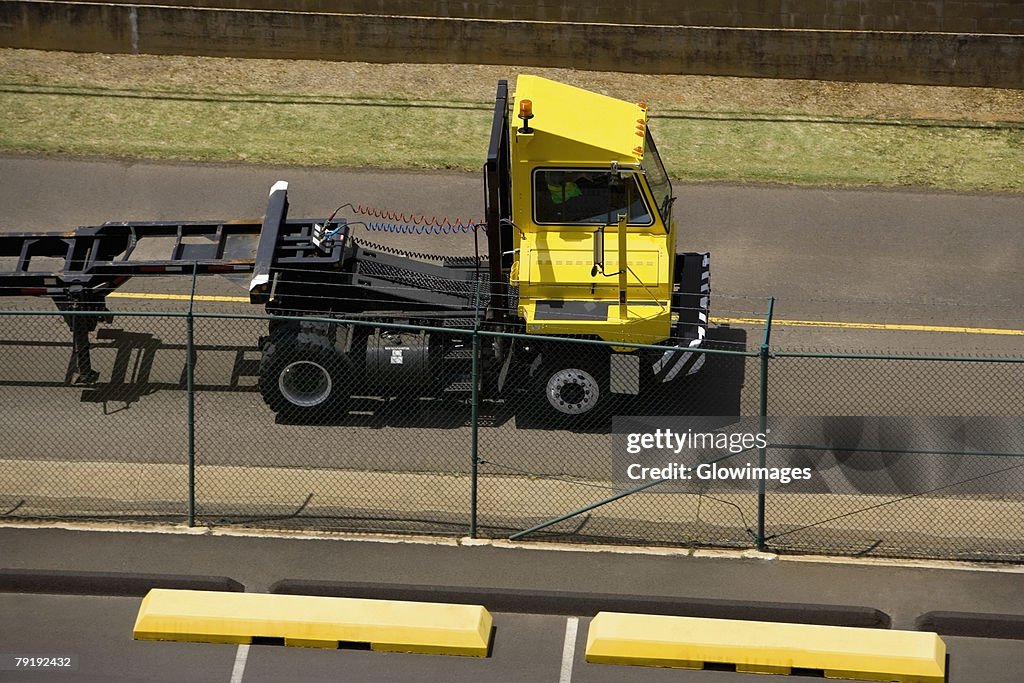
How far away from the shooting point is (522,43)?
22672mm

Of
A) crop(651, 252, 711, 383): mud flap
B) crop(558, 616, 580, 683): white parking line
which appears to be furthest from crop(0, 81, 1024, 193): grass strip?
crop(558, 616, 580, 683): white parking line

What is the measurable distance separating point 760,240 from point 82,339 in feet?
29.0

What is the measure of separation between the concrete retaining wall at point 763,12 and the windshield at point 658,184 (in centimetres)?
886

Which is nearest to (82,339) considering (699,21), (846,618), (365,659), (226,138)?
A: (365,659)

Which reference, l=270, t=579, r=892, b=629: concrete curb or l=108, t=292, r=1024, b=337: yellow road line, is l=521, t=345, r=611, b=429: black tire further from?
l=108, t=292, r=1024, b=337: yellow road line

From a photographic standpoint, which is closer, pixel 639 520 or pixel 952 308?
pixel 639 520

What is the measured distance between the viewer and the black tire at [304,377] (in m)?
14.1

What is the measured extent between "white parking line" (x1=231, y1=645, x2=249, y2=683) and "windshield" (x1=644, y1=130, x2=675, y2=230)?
19.4 ft

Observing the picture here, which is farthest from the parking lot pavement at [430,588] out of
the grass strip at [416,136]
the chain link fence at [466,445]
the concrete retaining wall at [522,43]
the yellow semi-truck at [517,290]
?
the concrete retaining wall at [522,43]

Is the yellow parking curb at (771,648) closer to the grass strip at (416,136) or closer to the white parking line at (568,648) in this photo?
the white parking line at (568,648)

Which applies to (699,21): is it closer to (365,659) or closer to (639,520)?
(639,520)

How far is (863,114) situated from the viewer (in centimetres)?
2209

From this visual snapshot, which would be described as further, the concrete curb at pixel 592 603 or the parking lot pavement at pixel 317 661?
the concrete curb at pixel 592 603

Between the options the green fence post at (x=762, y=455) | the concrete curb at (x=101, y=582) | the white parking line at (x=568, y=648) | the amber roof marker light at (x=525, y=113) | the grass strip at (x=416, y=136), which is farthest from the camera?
the grass strip at (x=416, y=136)
